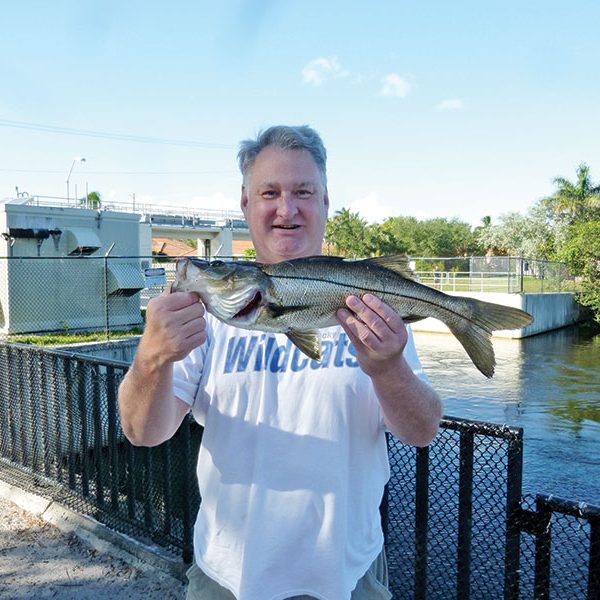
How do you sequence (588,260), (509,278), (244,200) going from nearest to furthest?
(244,200), (509,278), (588,260)

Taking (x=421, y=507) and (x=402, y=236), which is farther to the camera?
(x=402, y=236)

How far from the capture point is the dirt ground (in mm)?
3609

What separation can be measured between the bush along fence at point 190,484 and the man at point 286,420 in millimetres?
925

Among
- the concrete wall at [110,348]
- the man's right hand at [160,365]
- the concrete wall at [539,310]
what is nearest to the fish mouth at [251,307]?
the man's right hand at [160,365]

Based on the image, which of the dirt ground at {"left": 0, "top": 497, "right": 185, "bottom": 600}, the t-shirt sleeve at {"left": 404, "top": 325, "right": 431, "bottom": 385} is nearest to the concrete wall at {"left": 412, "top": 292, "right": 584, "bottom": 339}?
the dirt ground at {"left": 0, "top": 497, "right": 185, "bottom": 600}

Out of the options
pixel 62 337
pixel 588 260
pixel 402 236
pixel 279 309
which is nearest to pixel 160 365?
pixel 279 309

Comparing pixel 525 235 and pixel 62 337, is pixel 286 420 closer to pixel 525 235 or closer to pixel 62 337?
pixel 62 337

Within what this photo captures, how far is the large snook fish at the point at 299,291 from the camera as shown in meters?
1.76

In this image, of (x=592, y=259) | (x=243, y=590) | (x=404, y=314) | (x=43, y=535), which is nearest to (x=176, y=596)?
(x=43, y=535)

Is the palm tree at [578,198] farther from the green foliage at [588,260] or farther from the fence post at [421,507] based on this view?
the fence post at [421,507]

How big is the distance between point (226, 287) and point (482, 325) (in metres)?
0.92

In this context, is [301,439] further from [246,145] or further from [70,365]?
[70,365]

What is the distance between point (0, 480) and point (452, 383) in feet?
45.7

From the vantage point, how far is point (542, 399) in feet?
51.2
